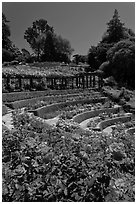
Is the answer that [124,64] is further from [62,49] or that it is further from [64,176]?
[64,176]

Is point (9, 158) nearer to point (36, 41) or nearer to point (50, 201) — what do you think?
point (50, 201)

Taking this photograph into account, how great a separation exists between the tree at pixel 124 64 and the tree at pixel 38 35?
84.0 ft

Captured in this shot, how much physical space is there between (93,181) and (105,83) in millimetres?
32662

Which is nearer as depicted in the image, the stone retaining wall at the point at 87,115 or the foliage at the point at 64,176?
the foliage at the point at 64,176

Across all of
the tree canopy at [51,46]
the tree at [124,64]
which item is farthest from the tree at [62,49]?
the tree at [124,64]

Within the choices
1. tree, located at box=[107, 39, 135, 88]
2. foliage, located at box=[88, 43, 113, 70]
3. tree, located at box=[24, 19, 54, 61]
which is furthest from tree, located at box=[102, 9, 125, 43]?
tree, located at box=[24, 19, 54, 61]

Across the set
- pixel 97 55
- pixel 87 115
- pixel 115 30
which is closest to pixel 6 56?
pixel 97 55

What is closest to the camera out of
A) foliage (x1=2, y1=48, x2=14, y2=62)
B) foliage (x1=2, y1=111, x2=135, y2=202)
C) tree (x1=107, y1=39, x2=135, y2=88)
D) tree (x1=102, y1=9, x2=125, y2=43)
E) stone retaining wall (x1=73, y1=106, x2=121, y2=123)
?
foliage (x1=2, y1=111, x2=135, y2=202)

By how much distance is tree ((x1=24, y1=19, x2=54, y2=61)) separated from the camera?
61.2m

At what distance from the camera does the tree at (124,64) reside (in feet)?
124

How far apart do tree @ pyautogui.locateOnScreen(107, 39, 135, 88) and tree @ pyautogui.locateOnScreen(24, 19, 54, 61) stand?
84.0 feet

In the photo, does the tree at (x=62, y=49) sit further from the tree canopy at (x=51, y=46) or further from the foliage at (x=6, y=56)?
the foliage at (x=6, y=56)

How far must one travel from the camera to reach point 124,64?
1503 inches

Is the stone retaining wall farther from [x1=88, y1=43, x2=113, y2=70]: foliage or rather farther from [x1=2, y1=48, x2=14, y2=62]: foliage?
[x1=2, y1=48, x2=14, y2=62]: foliage
